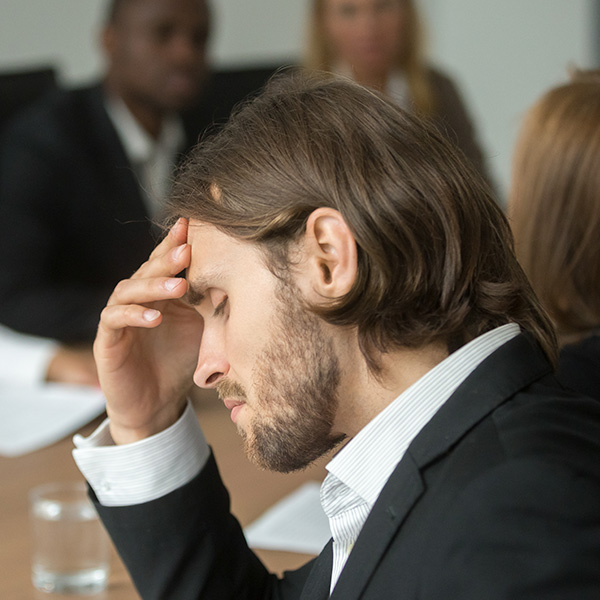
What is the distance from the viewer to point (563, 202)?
1.49 m

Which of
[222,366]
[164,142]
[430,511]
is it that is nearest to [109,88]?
[164,142]

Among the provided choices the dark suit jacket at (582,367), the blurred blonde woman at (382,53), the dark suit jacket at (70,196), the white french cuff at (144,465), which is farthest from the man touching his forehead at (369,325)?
the blurred blonde woman at (382,53)

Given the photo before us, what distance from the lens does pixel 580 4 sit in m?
4.02

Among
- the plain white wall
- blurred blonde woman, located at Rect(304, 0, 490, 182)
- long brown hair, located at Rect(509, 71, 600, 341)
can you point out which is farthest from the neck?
the plain white wall

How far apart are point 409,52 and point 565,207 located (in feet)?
5.99

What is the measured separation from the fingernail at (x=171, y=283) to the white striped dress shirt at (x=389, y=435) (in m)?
0.27

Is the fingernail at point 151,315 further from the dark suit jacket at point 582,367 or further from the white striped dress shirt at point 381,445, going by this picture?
the dark suit jacket at point 582,367

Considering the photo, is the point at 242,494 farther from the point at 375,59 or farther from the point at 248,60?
the point at 248,60

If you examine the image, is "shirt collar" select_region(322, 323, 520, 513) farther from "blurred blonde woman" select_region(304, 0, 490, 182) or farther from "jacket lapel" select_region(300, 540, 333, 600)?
"blurred blonde woman" select_region(304, 0, 490, 182)

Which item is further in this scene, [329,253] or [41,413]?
[41,413]

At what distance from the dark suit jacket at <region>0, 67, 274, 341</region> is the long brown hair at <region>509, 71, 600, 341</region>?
1.57 metres

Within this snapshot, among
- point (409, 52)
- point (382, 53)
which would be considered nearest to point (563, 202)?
point (382, 53)

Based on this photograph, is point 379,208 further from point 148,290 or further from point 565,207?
point 565,207

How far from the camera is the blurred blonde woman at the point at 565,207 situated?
145 centimetres
